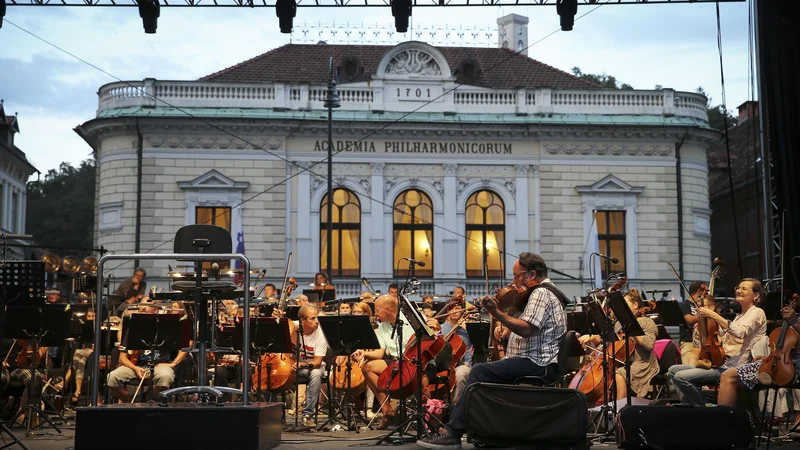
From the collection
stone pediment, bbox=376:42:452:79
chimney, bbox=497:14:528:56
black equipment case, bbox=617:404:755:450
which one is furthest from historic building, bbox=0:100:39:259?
black equipment case, bbox=617:404:755:450

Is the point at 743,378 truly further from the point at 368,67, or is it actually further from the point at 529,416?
the point at 368,67

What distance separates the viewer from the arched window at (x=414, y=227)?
1287 inches

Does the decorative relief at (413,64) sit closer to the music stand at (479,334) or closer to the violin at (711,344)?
the music stand at (479,334)

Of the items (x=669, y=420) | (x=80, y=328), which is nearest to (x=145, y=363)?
(x=80, y=328)

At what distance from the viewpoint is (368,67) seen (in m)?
36.4

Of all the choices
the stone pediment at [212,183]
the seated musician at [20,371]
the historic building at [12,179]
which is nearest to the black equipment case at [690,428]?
the seated musician at [20,371]

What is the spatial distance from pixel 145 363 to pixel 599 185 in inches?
832

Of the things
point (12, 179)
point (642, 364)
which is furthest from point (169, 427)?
point (12, 179)

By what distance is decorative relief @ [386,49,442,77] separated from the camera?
33.2m

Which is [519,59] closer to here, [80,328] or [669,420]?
[80,328]

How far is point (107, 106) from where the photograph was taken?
32594mm

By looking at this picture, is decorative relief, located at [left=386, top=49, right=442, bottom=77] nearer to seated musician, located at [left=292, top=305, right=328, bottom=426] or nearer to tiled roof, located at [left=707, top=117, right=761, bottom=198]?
tiled roof, located at [left=707, top=117, right=761, bottom=198]

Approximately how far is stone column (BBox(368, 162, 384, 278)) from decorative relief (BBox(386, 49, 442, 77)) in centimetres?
330

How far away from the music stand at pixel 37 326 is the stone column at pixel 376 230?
64.5 feet
